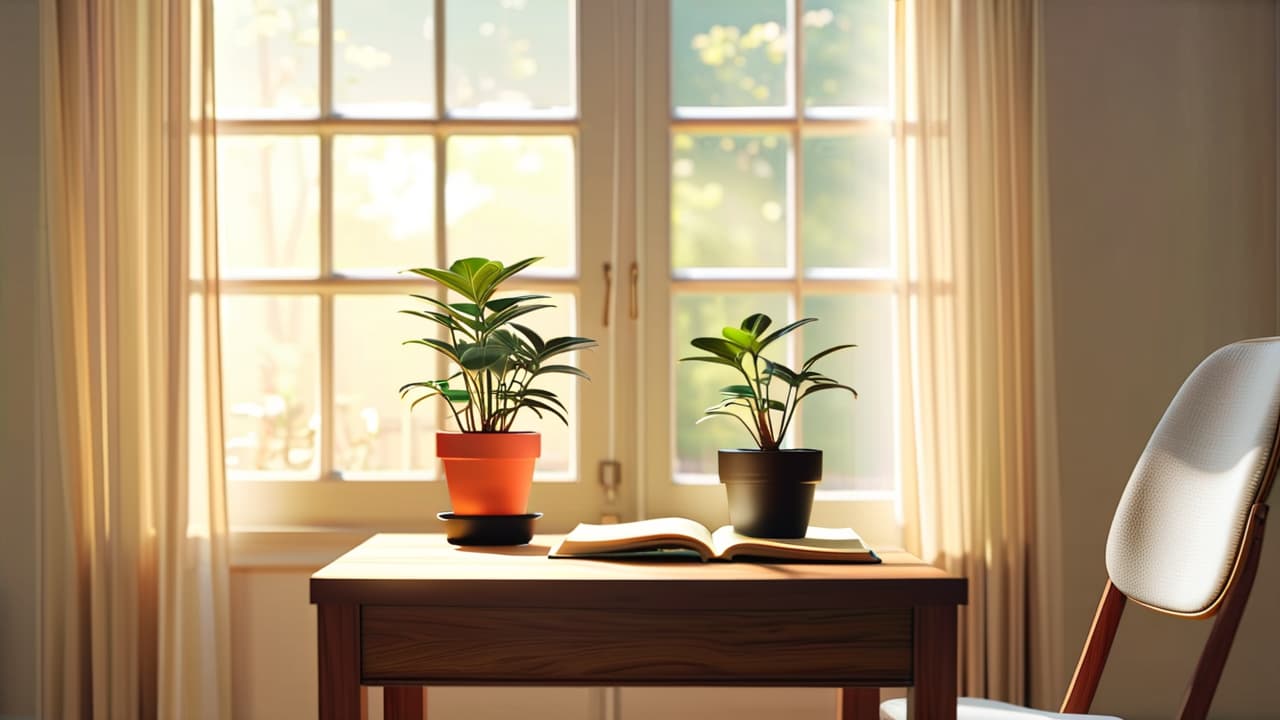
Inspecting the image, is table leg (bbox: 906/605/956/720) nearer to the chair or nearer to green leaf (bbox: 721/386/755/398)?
the chair

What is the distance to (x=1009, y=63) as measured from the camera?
235 centimetres

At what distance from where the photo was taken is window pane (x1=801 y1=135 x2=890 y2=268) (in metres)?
2.50

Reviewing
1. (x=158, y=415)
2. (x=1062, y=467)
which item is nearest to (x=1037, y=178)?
(x=1062, y=467)

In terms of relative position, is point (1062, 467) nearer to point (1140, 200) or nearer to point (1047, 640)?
point (1047, 640)

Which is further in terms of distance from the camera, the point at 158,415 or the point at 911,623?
the point at 158,415

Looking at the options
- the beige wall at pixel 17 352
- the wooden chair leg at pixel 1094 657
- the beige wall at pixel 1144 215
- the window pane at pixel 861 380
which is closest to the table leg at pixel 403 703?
the wooden chair leg at pixel 1094 657

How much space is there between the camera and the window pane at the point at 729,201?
2.50 metres

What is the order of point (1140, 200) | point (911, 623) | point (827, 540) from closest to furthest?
1. point (911, 623)
2. point (827, 540)
3. point (1140, 200)

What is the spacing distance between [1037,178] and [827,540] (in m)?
1.22

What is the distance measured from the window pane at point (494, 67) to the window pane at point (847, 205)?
640 mm

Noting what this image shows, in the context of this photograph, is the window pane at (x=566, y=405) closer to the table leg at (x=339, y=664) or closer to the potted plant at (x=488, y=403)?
the potted plant at (x=488, y=403)

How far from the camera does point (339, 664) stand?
131cm

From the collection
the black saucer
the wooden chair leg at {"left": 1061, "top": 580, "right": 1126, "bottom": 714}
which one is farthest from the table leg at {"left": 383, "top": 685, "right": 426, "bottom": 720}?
the wooden chair leg at {"left": 1061, "top": 580, "right": 1126, "bottom": 714}

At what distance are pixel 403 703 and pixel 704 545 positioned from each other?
607mm
